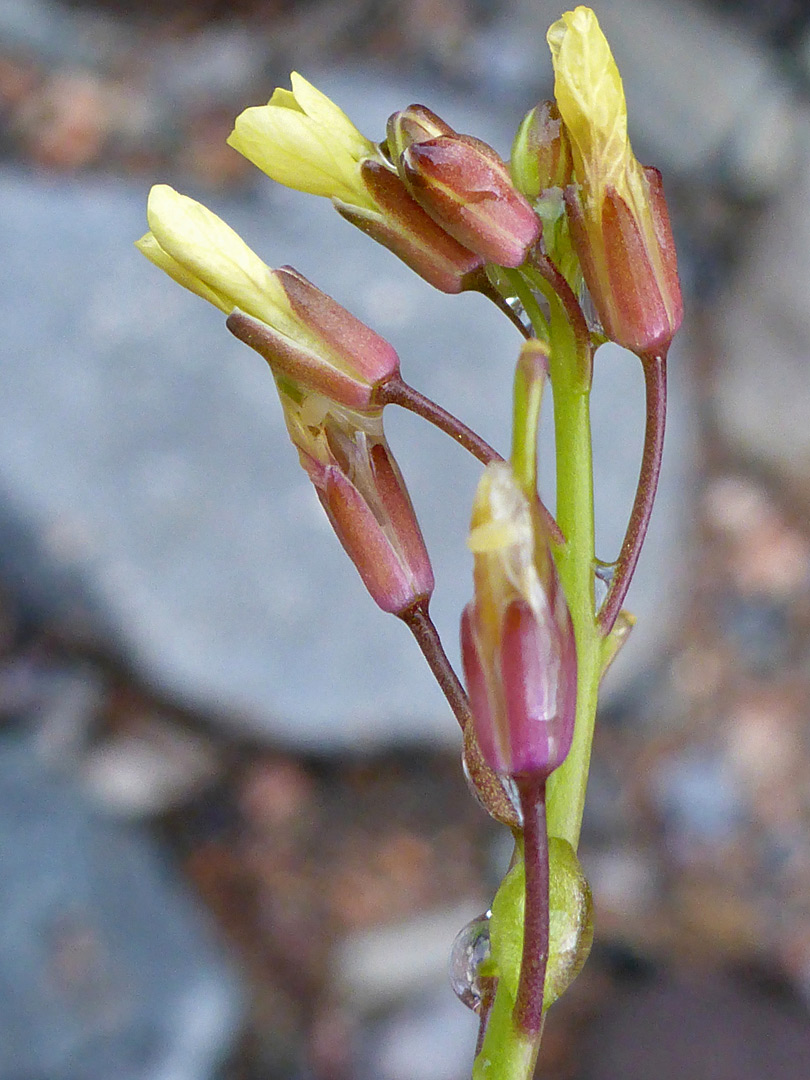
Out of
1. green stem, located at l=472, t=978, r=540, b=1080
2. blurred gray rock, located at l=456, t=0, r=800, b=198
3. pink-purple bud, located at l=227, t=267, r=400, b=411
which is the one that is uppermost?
pink-purple bud, located at l=227, t=267, r=400, b=411

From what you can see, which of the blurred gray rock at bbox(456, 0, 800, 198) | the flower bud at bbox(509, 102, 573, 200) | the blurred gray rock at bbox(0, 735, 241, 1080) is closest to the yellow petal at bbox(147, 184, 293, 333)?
the flower bud at bbox(509, 102, 573, 200)

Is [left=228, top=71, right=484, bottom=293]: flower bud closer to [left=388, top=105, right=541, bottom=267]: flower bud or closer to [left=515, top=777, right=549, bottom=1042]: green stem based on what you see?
[left=388, top=105, right=541, bottom=267]: flower bud

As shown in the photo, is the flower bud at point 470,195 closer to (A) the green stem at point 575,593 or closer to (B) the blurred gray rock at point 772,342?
(A) the green stem at point 575,593

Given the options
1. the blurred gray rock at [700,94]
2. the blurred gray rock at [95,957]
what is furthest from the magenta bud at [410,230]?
the blurred gray rock at [700,94]

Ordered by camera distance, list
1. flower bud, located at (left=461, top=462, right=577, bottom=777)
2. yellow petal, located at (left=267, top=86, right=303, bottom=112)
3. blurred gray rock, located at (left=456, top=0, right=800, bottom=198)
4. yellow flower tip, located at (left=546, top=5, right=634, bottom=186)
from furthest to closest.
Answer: blurred gray rock, located at (left=456, top=0, right=800, bottom=198)
yellow petal, located at (left=267, top=86, right=303, bottom=112)
yellow flower tip, located at (left=546, top=5, right=634, bottom=186)
flower bud, located at (left=461, top=462, right=577, bottom=777)

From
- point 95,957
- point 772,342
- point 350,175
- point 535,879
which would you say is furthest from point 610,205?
point 772,342

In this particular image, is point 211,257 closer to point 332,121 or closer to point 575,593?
point 332,121
